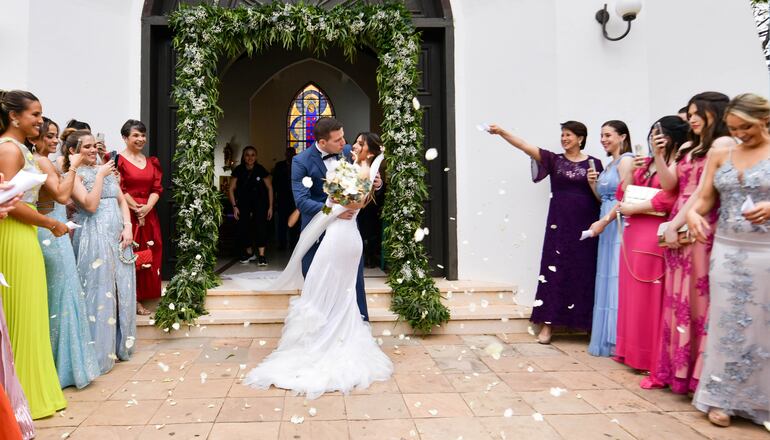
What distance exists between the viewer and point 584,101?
18.1ft

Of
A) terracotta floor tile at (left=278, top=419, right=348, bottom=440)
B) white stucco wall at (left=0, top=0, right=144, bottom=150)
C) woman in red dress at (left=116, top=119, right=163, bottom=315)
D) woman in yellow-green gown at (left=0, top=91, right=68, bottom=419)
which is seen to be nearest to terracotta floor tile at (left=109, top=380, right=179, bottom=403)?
woman in yellow-green gown at (left=0, top=91, right=68, bottom=419)

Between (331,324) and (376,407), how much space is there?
Result: 84 cm

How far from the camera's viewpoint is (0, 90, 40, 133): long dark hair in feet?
9.64

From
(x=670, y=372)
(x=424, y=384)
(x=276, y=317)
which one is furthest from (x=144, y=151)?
(x=670, y=372)

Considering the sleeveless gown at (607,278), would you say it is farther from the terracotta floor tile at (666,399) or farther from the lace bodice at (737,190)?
the lace bodice at (737,190)

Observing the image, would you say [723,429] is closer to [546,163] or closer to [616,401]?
[616,401]

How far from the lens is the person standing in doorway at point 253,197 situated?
8.05 metres

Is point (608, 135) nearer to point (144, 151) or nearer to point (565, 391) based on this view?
point (565, 391)

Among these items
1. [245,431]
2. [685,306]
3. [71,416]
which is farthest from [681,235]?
[71,416]

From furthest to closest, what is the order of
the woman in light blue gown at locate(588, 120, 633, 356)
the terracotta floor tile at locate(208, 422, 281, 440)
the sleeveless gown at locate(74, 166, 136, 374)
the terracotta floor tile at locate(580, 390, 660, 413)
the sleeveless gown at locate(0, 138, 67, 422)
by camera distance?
1. the woman in light blue gown at locate(588, 120, 633, 356)
2. the sleeveless gown at locate(74, 166, 136, 374)
3. the terracotta floor tile at locate(580, 390, 660, 413)
4. the sleeveless gown at locate(0, 138, 67, 422)
5. the terracotta floor tile at locate(208, 422, 281, 440)

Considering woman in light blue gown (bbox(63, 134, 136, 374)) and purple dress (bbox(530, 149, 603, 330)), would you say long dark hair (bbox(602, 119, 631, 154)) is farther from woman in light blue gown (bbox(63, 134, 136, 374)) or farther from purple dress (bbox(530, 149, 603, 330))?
woman in light blue gown (bbox(63, 134, 136, 374))

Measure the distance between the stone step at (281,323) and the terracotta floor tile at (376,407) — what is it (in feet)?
5.48

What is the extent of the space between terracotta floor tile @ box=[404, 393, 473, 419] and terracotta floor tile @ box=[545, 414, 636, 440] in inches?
21.4

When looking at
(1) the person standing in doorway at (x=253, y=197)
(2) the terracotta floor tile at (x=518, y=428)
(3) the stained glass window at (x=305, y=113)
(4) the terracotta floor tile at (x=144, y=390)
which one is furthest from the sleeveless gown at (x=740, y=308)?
(3) the stained glass window at (x=305, y=113)
